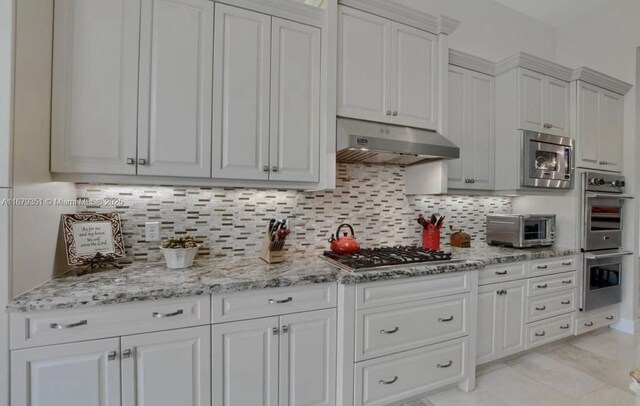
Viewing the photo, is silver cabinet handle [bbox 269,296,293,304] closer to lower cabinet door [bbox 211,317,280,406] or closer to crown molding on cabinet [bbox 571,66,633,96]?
lower cabinet door [bbox 211,317,280,406]

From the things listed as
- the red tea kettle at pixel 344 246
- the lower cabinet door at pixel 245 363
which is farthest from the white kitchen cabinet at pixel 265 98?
the lower cabinet door at pixel 245 363

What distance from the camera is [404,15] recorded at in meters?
2.14

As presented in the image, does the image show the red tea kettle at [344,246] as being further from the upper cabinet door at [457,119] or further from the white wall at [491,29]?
the white wall at [491,29]

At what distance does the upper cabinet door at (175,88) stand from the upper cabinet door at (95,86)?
2.1 inches

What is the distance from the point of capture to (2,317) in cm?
115

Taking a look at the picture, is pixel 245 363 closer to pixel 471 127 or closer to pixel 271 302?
pixel 271 302

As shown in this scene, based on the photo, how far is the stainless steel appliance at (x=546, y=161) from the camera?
265 centimetres

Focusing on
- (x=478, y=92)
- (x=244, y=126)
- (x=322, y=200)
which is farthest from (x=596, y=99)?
(x=244, y=126)

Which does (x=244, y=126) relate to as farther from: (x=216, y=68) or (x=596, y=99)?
(x=596, y=99)

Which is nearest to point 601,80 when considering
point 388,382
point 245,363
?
point 388,382

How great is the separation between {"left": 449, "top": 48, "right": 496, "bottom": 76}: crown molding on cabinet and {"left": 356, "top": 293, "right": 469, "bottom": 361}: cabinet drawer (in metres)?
1.94

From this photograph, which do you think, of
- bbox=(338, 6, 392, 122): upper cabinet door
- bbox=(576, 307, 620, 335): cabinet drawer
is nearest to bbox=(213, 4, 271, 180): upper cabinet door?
bbox=(338, 6, 392, 122): upper cabinet door

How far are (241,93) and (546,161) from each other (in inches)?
109

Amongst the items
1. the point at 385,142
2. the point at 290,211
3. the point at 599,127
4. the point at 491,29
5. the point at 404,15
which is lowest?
the point at 290,211
